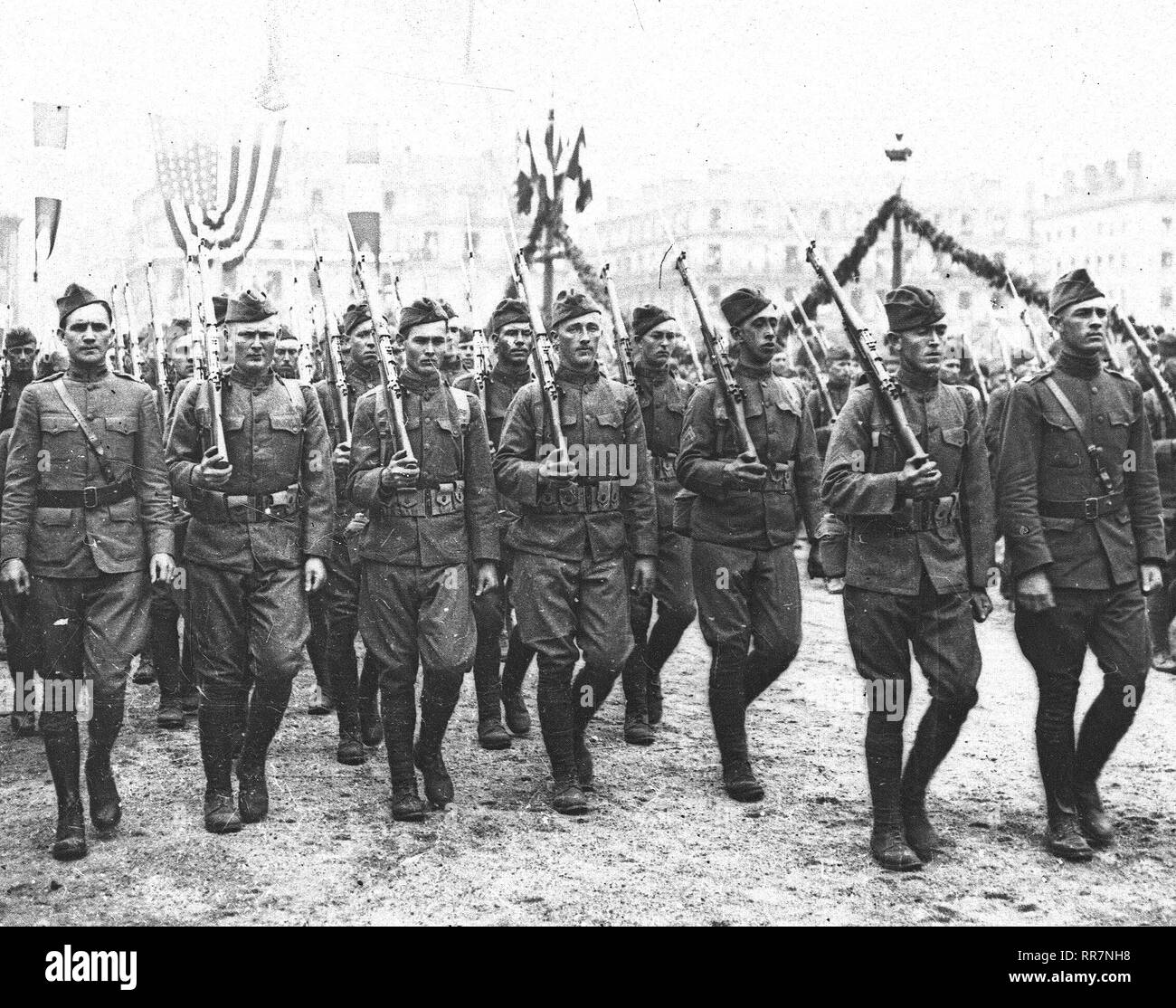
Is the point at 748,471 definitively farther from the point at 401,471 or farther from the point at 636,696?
the point at 636,696

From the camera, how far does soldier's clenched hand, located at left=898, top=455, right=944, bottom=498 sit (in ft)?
16.3

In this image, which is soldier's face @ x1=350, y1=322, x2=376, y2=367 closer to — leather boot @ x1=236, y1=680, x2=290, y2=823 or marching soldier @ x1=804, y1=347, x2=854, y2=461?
leather boot @ x1=236, y1=680, x2=290, y2=823

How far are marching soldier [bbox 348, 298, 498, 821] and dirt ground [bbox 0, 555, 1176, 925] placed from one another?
43cm

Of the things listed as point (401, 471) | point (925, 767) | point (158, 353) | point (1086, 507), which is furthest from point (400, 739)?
point (158, 353)

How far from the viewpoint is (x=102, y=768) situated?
5617mm

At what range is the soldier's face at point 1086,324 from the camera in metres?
5.38

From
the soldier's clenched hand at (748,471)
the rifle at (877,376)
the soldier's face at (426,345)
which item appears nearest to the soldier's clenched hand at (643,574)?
the soldier's clenched hand at (748,471)

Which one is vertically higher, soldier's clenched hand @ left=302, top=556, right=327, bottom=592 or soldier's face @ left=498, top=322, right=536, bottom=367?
soldier's face @ left=498, top=322, right=536, bottom=367

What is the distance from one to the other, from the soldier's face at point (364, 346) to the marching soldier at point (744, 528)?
263 cm

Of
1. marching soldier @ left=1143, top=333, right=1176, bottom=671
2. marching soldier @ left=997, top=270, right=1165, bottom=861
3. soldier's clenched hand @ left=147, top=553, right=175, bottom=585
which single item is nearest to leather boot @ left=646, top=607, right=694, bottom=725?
marching soldier @ left=997, top=270, right=1165, bottom=861

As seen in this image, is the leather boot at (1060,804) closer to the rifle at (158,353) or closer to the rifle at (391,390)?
the rifle at (391,390)

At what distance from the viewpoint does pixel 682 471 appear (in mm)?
6348

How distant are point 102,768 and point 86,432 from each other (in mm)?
1460
